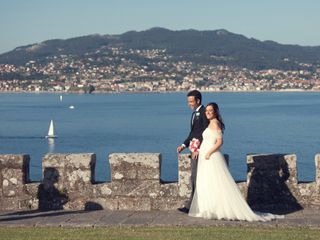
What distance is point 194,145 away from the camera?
10867 mm

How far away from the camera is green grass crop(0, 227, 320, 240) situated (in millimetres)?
8781

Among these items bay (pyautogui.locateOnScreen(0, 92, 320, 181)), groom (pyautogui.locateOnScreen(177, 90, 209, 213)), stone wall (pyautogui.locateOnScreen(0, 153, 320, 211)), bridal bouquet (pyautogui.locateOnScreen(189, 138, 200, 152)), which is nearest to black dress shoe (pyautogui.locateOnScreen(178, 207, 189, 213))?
stone wall (pyautogui.locateOnScreen(0, 153, 320, 211))

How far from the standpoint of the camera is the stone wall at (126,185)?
37.4 feet

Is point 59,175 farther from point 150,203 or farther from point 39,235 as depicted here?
point 39,235

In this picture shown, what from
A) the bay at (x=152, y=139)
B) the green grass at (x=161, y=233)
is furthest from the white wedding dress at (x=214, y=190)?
the bay at (x=152, y=139)

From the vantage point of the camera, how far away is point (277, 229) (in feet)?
30.8

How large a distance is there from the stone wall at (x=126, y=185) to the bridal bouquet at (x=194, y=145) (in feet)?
1.65

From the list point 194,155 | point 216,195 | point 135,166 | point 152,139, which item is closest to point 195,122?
point 194,155

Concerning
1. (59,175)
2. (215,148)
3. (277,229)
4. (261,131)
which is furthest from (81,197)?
(261,131)

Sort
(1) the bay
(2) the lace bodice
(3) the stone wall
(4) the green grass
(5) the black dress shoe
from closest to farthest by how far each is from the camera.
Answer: (4) the green grass < (2) the lace bodice < (5) the black dress shoe < (3) the stone wall < (1) the bay

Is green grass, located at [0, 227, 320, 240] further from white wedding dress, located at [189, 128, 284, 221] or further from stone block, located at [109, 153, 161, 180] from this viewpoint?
stone block, located at [109, 153, 161, 180]

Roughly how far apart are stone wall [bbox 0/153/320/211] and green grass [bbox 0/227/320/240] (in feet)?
6.41

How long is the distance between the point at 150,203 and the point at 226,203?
149cm

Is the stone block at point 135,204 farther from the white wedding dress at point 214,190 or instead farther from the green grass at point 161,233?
the green grass at point 161,233
